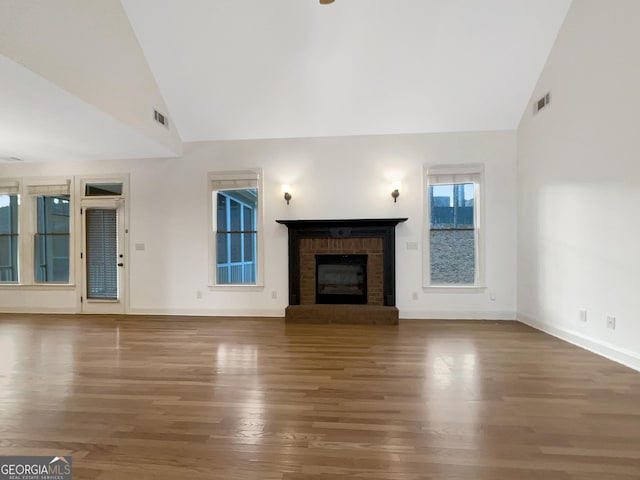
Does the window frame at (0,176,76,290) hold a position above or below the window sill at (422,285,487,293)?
above

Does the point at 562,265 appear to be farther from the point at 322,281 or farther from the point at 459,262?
the point at 322,281

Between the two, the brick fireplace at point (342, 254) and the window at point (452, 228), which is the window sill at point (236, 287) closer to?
the brick fireplace at point (342, 254)

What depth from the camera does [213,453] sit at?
1.68 metres

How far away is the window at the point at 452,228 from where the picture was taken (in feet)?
16.4

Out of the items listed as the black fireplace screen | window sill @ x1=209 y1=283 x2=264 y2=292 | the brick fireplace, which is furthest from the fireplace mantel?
window sill @ x1=209 y1=283 x2=264 y2=292

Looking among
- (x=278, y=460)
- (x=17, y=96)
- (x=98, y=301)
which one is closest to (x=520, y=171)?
(x=278, y=460)

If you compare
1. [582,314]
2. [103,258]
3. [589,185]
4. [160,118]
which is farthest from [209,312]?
[589,185]

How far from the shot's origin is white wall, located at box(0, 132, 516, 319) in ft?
16.2

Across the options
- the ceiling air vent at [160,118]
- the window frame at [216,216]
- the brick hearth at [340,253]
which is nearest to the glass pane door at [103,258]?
the window frame at [216,216]

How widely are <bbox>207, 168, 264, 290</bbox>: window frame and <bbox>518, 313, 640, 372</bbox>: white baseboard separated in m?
4.34

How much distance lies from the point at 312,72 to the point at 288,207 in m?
2.12

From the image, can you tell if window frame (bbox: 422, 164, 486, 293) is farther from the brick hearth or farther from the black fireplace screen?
the black fireplace screen

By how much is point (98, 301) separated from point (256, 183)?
3677 mm

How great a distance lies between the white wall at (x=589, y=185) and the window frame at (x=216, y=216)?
4.30 m
